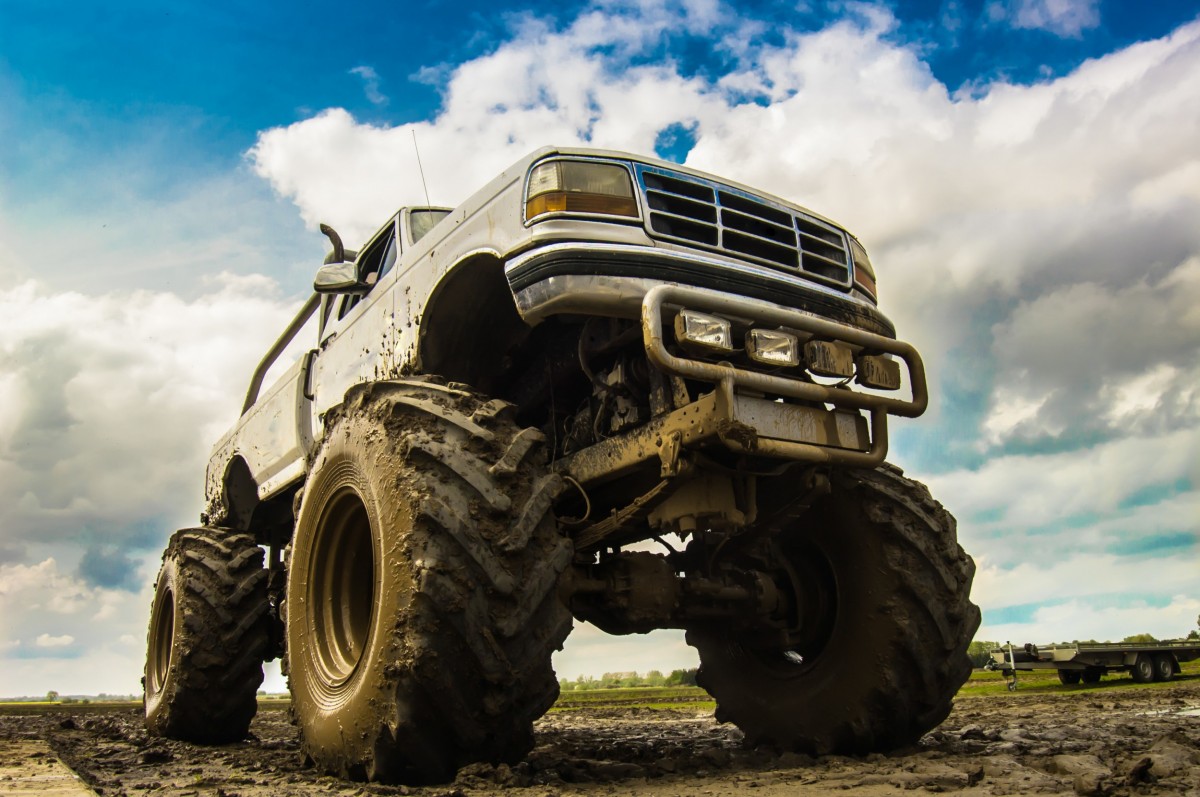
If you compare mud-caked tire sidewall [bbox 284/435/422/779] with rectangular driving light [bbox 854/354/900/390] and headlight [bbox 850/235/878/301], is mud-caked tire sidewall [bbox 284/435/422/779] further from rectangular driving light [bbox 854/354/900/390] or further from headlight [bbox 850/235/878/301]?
headlight [bbox 850/235/878/301]

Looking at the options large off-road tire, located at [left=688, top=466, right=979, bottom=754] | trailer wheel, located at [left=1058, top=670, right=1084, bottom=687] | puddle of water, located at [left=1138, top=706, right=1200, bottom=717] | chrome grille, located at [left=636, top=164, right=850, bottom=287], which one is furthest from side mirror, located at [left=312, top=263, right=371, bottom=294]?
trailer wheel, located at [left=1058, top=670, right=1084, bottom=687]

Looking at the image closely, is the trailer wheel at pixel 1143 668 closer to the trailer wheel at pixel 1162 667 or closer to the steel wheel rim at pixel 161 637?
the trailer wheel at pixel 1162 667

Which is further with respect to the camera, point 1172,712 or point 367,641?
point 1172,712

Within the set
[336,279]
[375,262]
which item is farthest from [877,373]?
[375,262]

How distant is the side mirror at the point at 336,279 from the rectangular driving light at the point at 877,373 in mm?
2825


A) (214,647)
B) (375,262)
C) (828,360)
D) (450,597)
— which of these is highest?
(375,262)

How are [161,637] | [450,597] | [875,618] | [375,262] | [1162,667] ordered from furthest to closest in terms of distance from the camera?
[1162,667] < [161,637] < [375,262] < [875,618] < [450,597]

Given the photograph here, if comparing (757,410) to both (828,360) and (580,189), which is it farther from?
(580,189)

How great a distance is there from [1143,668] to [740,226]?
12193 mm

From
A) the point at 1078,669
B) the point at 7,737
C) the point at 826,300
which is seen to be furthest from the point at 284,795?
the point at 1078,669

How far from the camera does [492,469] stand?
3.22 metres

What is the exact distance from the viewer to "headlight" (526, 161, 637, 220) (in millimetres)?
3635

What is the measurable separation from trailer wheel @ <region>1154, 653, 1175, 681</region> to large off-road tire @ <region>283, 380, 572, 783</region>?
13.1 meters

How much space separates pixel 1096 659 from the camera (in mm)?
12672
